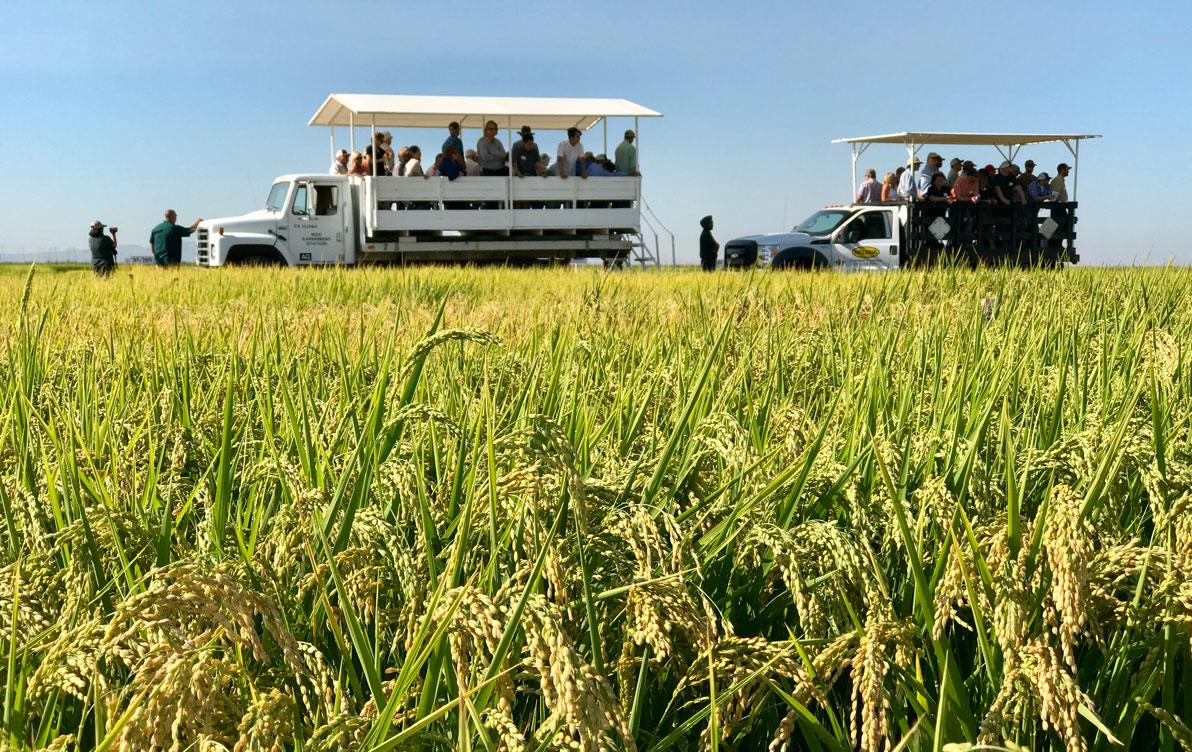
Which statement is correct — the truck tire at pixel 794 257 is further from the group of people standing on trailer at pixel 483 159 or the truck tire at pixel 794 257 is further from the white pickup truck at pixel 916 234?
the group of people standing on trailer at pixel 483 159

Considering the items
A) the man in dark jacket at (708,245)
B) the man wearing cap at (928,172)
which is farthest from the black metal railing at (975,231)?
the man in dark jacket at (708,245)

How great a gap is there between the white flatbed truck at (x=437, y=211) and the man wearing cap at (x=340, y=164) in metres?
0.76

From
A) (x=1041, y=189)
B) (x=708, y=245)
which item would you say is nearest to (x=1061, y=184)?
(x=1041, y=189)

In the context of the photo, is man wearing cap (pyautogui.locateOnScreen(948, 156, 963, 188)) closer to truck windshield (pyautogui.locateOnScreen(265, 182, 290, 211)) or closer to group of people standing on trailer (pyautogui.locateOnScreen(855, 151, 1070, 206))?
group of people standing on trailer (pyautogui.locateOnScreen(855, 151, 1070, 206))

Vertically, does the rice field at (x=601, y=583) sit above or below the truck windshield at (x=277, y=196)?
below

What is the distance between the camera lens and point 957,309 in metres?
5.09

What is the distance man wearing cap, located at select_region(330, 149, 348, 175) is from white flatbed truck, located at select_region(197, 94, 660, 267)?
30.1 inches

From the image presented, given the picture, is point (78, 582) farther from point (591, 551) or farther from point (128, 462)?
point (128, 462)

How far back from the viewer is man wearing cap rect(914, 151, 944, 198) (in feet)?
68.5

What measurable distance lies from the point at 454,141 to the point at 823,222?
7654mm

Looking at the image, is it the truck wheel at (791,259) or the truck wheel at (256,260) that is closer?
the truck wheel at (256,260)

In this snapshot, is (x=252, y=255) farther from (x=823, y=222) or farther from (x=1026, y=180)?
(x=1026, y=180)

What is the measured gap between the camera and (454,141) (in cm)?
2212

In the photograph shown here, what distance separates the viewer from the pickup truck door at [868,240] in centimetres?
1942
